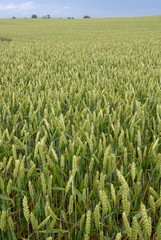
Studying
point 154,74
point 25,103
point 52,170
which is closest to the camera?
point 52,170

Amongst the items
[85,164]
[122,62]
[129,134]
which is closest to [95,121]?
[129,134]

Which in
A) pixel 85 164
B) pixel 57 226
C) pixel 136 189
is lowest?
pixel 57 226

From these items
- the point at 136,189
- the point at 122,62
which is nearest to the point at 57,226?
the point at 136,189

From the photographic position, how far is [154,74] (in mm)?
4566

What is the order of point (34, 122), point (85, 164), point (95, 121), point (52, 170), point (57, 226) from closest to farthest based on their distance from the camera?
point (57, 226)
point (52, 170)
point (85, 164)
point (95, 121)
point (34, 122)

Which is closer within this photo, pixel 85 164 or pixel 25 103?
pixel 85 164

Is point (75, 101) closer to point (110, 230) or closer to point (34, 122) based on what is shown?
point (34, 122)

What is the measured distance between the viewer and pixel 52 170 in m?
1.57

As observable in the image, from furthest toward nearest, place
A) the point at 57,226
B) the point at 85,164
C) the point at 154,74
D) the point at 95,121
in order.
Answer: the point at 154,74, the point at 95,121, the point at 85,164, the point at 57,226

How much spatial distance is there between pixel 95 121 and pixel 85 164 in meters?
0.46

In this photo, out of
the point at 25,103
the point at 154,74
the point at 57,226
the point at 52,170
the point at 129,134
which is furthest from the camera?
the point at 154,74

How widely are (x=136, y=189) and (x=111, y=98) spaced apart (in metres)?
1.83

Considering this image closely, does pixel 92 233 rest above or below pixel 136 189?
below

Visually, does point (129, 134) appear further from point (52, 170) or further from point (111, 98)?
point (111, 98)
